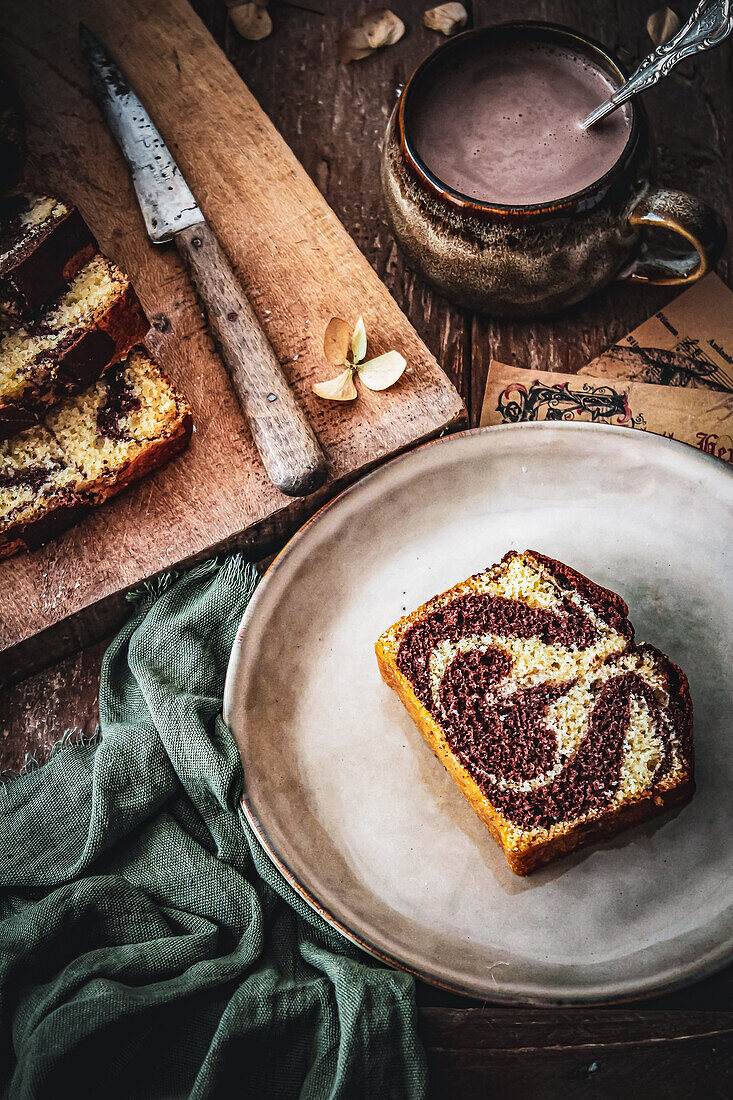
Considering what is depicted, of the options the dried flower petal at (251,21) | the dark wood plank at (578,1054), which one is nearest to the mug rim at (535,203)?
the dried flower petal at (251,21)

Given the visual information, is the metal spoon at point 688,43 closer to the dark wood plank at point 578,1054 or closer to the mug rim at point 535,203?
the mug rim at point 535,203

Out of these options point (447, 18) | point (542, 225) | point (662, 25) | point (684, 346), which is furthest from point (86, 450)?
point (662, 25)

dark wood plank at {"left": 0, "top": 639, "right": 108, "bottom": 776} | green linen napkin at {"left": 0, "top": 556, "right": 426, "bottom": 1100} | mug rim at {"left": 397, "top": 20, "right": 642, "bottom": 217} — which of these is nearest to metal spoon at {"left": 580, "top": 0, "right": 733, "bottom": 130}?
mug rim at {"left": 397, "top": 20, "right": 642, "bottom": 217}

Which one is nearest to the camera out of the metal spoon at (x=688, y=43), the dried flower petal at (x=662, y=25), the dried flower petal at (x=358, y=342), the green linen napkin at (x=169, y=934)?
Answer: the green linen napkin at (x=169, y=934)

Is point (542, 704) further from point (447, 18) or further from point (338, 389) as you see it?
point (447, 18)

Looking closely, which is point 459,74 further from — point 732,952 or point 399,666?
point 732,952
